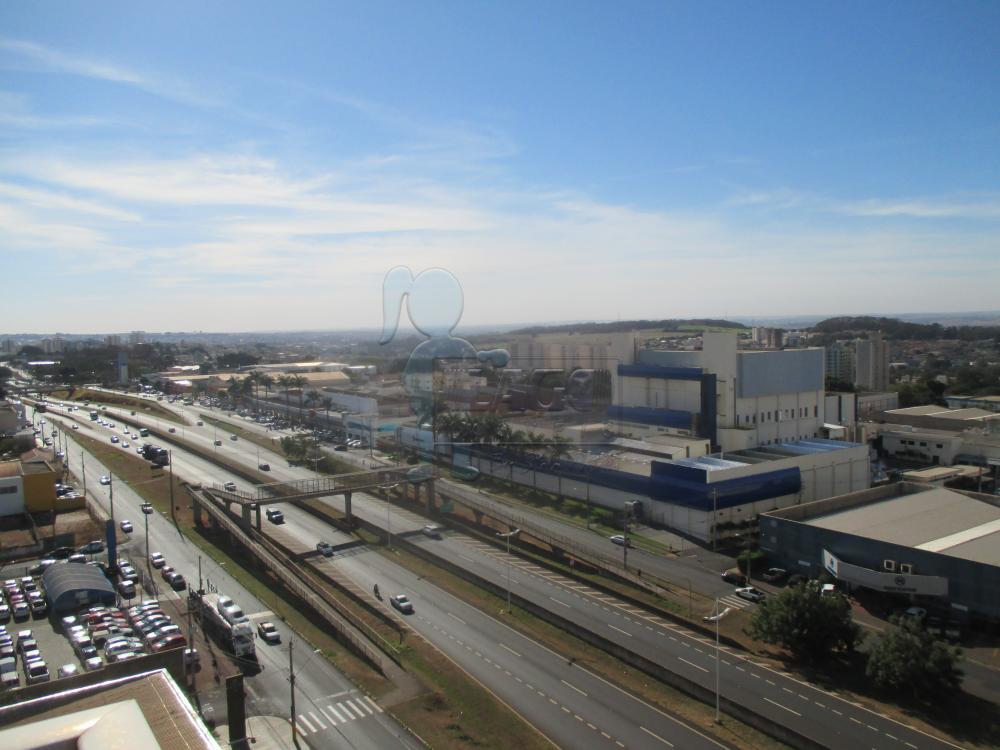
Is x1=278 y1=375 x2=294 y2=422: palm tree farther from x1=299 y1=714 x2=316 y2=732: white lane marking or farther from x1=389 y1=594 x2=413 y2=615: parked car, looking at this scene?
x1=299 y1=714 x2=316 y2=732: white lane marking

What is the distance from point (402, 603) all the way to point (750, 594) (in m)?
3.53

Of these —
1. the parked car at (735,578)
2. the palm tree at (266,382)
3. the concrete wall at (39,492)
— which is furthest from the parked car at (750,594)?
the palm tree at (266,382)

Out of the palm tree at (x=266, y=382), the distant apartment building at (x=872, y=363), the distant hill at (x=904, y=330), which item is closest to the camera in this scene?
the palm tree at (x=266, y=382)

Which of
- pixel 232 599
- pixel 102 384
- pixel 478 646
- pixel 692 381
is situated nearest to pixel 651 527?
pixel 692 381

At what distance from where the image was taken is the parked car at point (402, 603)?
21.1ft

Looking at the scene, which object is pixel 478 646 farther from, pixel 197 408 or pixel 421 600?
pixel 197 408

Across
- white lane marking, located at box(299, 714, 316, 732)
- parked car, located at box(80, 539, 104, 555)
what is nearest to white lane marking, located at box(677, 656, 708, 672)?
white lane marking, located at box(299, 714, 316, 732)

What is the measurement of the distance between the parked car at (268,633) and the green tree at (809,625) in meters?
4.06

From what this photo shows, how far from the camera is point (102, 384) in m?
28.6

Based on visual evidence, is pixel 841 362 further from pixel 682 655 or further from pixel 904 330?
pixel 682 655

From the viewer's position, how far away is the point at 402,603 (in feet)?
21.4

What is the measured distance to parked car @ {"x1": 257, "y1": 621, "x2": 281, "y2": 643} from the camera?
5836 millimetres

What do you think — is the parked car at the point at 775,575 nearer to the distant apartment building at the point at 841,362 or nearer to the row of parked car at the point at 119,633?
the row of parked car at the point at 119,633

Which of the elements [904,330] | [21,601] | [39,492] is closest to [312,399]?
[39,492]
